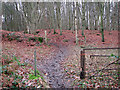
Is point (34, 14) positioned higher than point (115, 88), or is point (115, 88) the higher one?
point (34, 14)

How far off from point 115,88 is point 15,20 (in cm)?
3629

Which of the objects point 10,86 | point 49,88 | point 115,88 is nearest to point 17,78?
point 10,86

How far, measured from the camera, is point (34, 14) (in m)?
17.2

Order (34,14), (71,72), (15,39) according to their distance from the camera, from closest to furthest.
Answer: (71,72) < (15,39) < (34,14)

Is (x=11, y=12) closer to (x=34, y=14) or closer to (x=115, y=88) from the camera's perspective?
(x=34, y=14)

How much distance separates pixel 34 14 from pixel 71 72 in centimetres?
1401

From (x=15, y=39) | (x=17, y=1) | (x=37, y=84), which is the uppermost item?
(x=17, y=1)

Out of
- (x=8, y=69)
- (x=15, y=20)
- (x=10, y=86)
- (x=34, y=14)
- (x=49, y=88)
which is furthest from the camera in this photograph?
(x=15, y=20)

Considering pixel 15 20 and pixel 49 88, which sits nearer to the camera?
pixel 49 88

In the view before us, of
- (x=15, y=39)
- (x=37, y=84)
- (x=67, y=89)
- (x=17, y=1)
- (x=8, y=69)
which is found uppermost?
(x=17, y=1)

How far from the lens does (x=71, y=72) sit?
20.4 ft

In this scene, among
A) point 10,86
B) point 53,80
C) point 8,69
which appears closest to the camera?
point 10,86

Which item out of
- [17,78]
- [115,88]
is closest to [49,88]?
[17,78]

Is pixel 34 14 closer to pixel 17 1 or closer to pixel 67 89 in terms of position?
pixel 17 1
